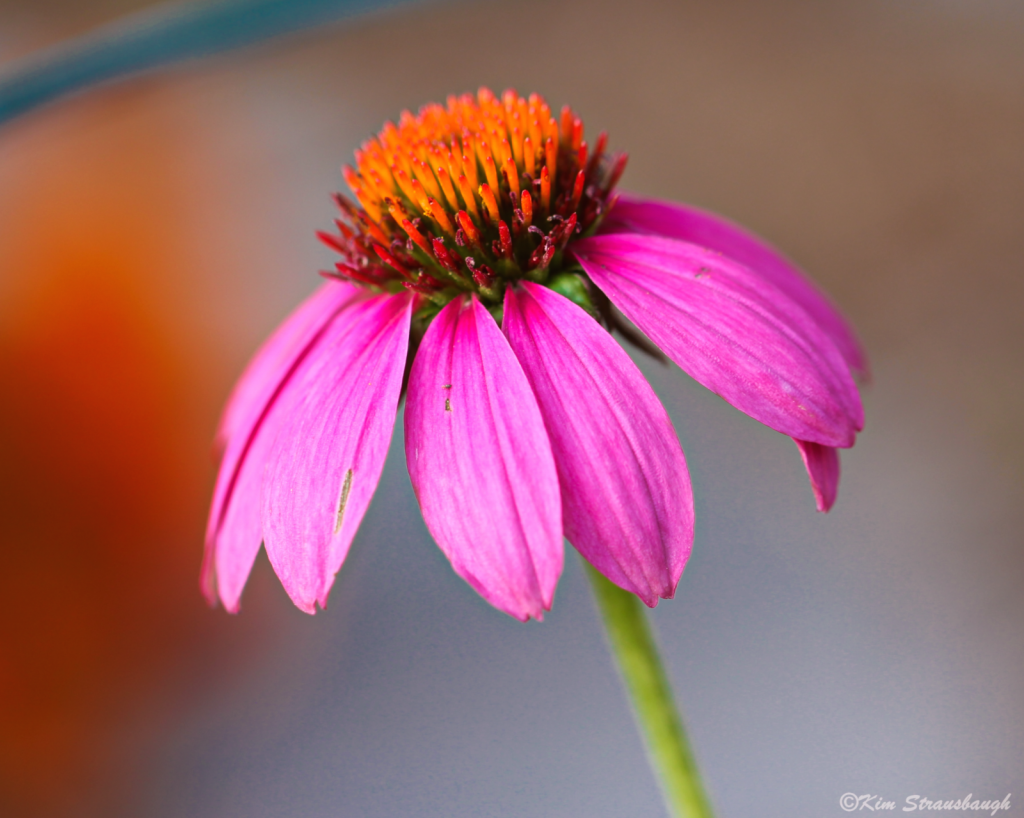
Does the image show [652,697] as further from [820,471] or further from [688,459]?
[688,459]

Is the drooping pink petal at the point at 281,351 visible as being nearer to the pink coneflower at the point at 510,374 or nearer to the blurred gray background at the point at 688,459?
the pink coneflower at the point at 510,374

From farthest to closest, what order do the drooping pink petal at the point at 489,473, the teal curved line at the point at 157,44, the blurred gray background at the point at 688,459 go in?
1. the blurred gray background at the point at 688,459
2. the teal curved line at the point at 157,44
3. the drooping pink petal at the point at 489,473

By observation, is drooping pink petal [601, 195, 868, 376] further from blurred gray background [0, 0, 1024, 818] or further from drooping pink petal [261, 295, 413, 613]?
blurred gray background [0, 0, 1024, 818]

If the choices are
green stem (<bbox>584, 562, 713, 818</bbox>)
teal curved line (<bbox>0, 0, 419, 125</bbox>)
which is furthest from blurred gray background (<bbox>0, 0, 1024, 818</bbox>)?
green stem (<bbox>584, 562, 713, 818</bbox>)

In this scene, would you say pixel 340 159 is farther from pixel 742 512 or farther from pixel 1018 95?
Answer: pixel 1018 95

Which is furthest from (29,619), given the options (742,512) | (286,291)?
(742,512)

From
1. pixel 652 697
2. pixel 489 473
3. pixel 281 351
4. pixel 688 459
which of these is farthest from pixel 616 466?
pixel 688 459

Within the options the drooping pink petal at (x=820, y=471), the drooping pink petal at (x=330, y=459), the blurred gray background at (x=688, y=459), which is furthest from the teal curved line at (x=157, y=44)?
the drooping pink petal at (x=820, y=471)
